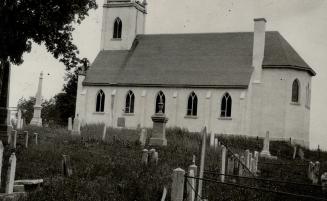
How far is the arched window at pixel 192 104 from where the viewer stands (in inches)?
1607

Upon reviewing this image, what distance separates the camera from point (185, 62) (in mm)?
42469

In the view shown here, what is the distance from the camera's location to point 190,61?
42406mm

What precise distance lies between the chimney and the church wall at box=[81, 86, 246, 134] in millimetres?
2050

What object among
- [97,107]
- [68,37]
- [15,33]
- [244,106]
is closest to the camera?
[15,33]

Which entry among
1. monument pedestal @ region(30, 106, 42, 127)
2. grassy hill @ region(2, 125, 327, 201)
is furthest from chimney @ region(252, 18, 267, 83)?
grassy hill @ region(2, 125, 327, 201)

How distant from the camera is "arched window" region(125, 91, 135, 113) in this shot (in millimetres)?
42906

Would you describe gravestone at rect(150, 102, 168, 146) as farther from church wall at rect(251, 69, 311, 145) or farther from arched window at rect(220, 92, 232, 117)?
church wall at rect(251, 69, 311, 145)

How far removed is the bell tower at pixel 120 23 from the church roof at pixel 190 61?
73 centimetres

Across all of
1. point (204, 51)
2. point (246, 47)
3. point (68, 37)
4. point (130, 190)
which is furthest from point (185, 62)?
point (130, 190)

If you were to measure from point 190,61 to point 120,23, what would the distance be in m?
8.77

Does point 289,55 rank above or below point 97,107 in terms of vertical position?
above

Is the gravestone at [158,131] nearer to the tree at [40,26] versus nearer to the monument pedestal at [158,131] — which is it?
the monument pedestal at [158,131]

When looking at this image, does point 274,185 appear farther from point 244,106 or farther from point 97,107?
point 97,107

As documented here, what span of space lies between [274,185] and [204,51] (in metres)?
28.1
